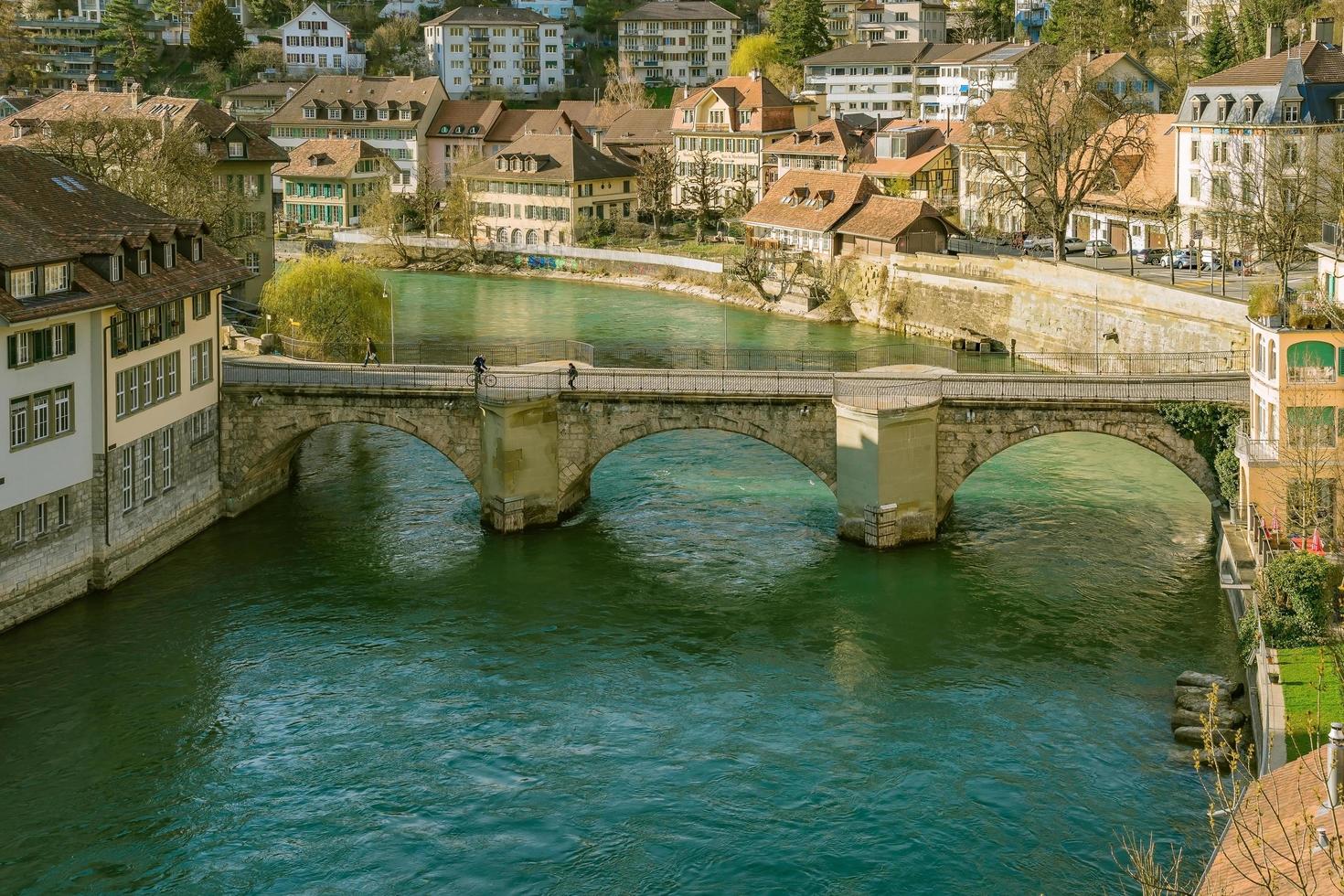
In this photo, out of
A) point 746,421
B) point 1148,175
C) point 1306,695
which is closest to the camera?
point 1306,695

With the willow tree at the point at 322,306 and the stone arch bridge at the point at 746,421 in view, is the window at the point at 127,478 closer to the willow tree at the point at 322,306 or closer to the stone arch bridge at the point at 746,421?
the stone arch bridge at the point at 746,421

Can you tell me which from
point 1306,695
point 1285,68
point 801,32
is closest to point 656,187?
point 801,32

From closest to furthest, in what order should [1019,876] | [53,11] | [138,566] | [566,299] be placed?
[1019,876]
[138,566]
[566,299]
[53,11]

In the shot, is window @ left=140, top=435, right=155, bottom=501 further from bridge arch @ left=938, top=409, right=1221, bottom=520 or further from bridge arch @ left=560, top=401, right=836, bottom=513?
bridge arch @ left=938, top=409, right=1221, bottom=520

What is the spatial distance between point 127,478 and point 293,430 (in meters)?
6.81

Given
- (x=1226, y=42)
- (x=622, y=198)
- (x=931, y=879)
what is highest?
(x=1226, y=42)

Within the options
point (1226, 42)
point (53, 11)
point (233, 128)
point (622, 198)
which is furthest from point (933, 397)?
point (53, 11)

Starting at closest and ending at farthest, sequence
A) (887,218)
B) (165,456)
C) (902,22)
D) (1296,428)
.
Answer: (1296,428) → (165,456) → (887,218) → (902,22)

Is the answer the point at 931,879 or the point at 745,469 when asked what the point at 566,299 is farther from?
the point at 931,879

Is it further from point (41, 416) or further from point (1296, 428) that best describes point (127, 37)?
point (1296, 428)

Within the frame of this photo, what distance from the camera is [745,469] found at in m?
57.8

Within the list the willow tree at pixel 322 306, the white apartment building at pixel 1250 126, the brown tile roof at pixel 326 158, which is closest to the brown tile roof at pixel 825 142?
the brown tile roof at pixel 326 158

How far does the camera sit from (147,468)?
47.8m

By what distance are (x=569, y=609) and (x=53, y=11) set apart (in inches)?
5862
